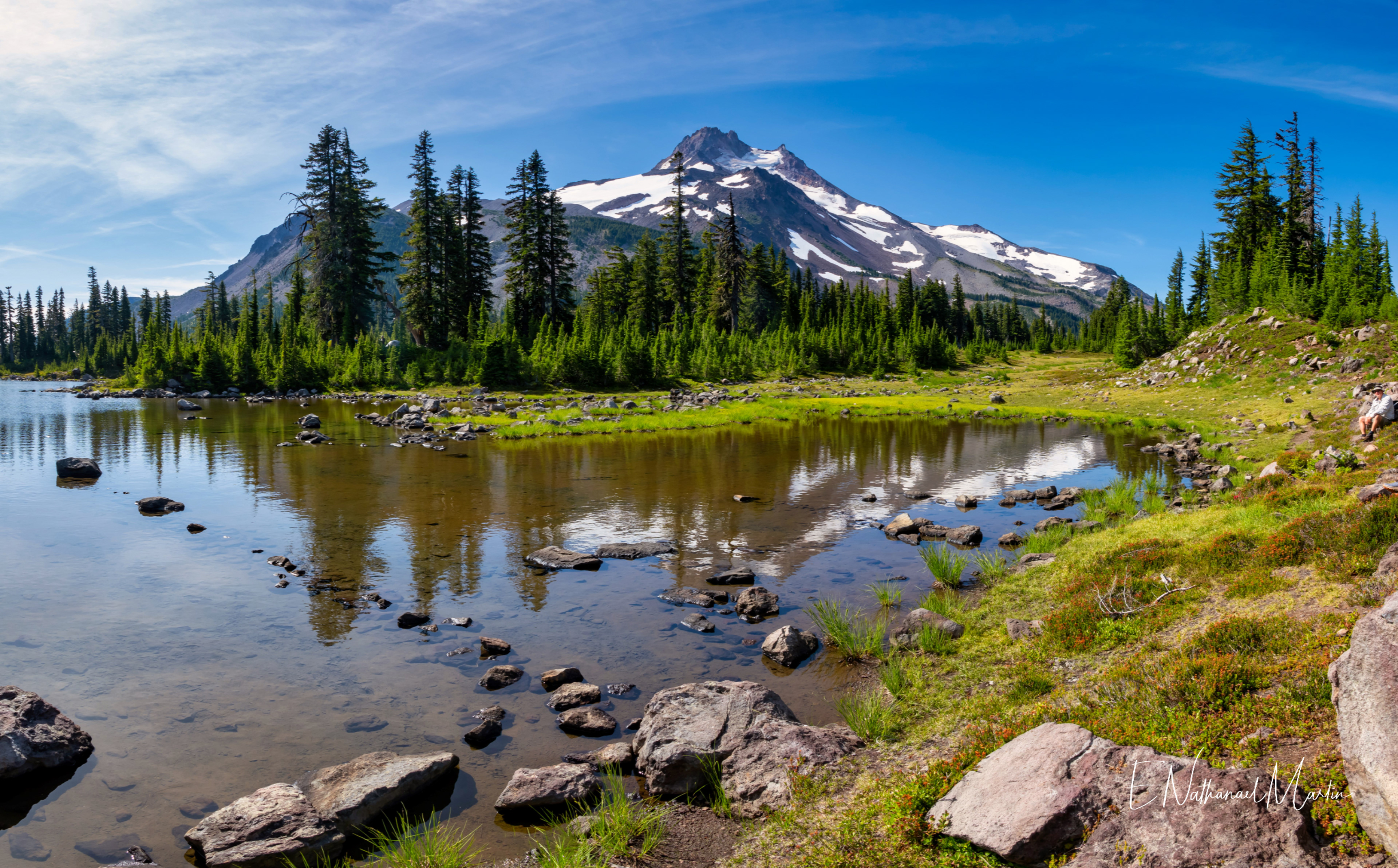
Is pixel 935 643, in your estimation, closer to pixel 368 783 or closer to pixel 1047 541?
pixel 1047 541

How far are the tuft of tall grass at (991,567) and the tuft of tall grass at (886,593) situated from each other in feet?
6.04

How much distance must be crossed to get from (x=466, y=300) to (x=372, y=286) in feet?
39.8

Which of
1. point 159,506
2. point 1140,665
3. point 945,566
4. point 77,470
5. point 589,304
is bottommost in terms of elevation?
point 945,566

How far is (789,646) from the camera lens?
11.4 meters

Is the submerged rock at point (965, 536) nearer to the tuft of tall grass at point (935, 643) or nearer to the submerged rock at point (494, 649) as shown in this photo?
the tuft of tall grass at point (935, 643)

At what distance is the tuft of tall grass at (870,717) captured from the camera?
28.9 feet

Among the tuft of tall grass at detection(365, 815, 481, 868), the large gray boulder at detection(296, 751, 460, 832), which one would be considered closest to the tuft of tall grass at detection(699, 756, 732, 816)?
the tuft of tall grass at detection(365, 815, 481, 868)

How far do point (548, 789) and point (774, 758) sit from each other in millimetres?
2505

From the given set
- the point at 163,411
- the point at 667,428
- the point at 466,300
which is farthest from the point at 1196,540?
the point at 466,300

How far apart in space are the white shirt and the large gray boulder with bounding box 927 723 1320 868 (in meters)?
20.8

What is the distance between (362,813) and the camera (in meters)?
7.48

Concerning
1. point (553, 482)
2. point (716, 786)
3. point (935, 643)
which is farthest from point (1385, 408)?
point (553, 482)

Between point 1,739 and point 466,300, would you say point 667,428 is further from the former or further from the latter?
point 466,300

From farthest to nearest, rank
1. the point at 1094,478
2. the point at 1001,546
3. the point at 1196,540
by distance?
the point at 1094,478, the point at 1001,546, the point at 1196,540
